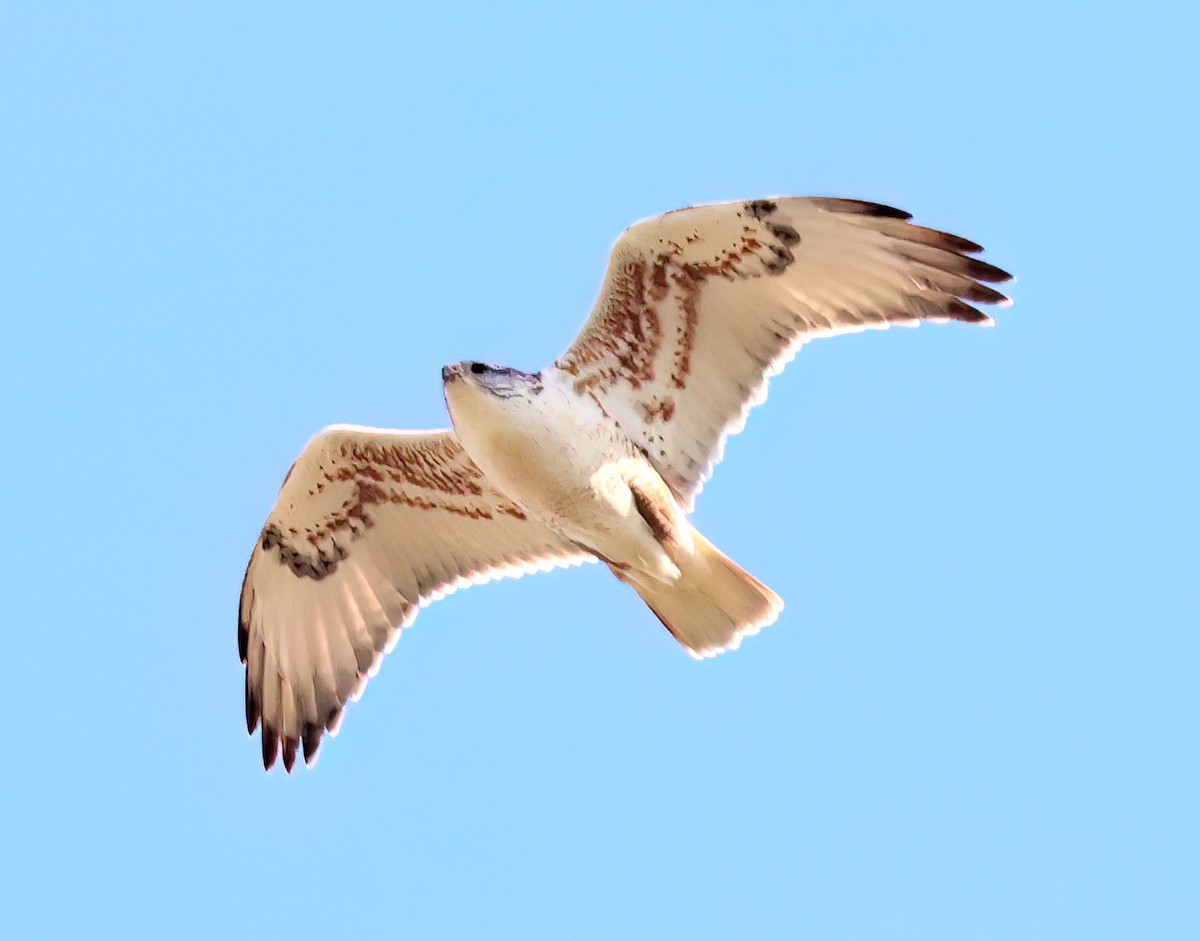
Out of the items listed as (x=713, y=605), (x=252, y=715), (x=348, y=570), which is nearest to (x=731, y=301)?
(x=713, y=605)

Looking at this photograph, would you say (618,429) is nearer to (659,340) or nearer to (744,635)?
(659,340)

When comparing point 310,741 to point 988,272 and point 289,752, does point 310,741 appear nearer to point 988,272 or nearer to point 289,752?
point 289,752

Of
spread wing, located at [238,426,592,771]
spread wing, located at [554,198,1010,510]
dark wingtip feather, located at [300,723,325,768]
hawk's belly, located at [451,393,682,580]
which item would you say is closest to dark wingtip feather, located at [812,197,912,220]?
spread wing, located at [554,198,1010,510]

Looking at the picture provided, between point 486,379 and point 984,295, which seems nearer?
point 486,379

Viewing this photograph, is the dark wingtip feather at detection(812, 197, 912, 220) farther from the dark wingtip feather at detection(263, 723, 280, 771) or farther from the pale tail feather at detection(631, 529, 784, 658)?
the dark wingtip feather at detection(263, 723, 280, 771)

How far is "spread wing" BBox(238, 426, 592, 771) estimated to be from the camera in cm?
981

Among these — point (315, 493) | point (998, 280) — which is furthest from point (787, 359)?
point (315, 493)

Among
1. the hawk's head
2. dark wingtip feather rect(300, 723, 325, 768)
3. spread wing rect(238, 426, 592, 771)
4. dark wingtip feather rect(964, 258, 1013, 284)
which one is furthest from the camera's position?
dark wingtip feather rect(300, 723, 325, 768)

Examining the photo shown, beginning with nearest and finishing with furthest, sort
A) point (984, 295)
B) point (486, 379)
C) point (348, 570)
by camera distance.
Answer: point (486, 379) < point (984, 295) < point (348, 570)

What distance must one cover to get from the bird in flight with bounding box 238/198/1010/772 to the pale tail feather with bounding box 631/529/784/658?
0.03 ft

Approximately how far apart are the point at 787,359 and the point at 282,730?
11.8ft

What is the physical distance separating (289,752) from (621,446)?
2746mm

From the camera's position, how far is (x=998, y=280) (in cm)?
909

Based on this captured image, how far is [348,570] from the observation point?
10.1 m
